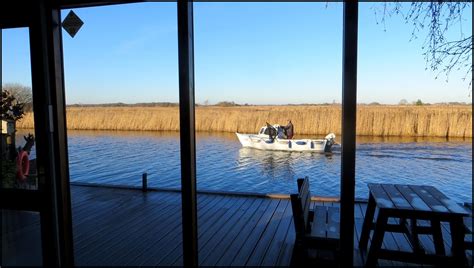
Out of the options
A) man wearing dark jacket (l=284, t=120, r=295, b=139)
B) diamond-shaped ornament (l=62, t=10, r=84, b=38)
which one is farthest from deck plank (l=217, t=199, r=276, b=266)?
man wearing dark jacket (l=284, t=120, r=295, b=139)

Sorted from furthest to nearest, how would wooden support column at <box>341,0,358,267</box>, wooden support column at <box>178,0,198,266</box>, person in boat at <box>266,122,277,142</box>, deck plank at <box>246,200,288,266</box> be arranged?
person in boat at <box>266,122,277,142</box> < deck plank at <box>246,200,288,266</box> < wooden support column at <box>178,0,198,266</box> < wooden support column at <box>341,0,358,267</box>

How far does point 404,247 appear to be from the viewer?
8.74ft

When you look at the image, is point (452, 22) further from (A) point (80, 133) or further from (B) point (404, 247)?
(A) point (80, 133)

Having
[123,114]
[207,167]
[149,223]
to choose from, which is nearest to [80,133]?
[123,114]

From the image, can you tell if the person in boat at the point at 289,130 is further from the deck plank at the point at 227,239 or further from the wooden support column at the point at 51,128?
the wooden support column at the point at 51,128

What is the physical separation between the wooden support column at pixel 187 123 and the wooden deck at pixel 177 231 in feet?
3.23

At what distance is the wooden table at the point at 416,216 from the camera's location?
6.15ft

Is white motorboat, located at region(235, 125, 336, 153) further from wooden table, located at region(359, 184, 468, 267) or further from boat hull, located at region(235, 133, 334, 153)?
wooden table, located at region(359, 184, 468, 267)

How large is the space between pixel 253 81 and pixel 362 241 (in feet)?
43.9

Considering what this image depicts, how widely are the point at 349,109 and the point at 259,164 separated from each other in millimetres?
10251

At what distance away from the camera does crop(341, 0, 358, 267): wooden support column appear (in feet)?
4.17

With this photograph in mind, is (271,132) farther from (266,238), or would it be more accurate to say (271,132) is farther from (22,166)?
(22,166)

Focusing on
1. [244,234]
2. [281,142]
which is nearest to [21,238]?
[244,234]

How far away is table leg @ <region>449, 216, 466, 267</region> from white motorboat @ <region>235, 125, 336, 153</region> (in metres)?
11.0
